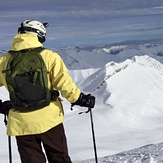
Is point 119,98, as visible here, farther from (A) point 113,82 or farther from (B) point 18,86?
(B) point 18,86

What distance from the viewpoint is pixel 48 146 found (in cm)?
435

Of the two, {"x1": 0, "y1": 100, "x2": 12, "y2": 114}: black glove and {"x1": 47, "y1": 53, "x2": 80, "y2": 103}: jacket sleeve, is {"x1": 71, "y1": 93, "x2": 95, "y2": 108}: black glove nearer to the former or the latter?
{"x1": 47, "y1": 53, "x2": 80, "y2": 103}: jacket sleeve

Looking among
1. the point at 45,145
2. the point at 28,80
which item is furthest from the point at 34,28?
the point at 45,145

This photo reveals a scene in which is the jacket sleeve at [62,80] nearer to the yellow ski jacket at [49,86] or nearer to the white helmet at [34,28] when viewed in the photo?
the yellow ski jacket at [49,86]

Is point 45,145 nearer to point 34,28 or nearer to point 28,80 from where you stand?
point 28,80

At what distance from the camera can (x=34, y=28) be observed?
4199 millimetres

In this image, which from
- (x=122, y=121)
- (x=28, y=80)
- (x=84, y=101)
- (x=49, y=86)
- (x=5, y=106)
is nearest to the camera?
(x=28, y=80)

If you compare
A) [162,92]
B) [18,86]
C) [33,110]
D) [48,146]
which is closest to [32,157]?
[48,146]

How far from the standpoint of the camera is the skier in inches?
161

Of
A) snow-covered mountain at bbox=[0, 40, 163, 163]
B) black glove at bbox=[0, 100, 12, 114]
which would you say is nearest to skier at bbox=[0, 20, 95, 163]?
black glove at bbox=[0, 100, 12, 114]

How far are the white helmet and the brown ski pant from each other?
1.00 meters

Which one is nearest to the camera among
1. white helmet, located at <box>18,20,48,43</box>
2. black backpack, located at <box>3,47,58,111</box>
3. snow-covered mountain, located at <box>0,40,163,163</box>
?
black backpack, located at <box>3,47,58,111</box>

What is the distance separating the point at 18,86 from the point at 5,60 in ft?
1.19

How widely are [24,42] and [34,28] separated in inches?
8.3
